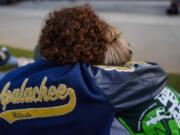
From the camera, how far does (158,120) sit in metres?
1.77

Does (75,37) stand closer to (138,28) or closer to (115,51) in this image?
(115,51)

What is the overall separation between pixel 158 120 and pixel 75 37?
0.48m

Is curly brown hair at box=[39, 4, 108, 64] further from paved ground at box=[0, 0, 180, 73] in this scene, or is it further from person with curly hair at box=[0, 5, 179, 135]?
paved ground at box=[0, 0, 180, 73]

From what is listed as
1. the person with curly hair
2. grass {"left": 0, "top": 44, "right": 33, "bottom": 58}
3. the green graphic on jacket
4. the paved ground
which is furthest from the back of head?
grass {"left": 0, "top": 44, "right": 33, "bottom": 58}

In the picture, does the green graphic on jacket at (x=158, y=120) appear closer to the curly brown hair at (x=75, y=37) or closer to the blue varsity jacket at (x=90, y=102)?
the blue varsity jacket at (x=90, y=102)

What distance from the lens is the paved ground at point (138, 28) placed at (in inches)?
268

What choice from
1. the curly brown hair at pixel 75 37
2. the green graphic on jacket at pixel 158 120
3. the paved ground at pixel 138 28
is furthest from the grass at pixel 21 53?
the green graphic on jacket at pixel 158 120

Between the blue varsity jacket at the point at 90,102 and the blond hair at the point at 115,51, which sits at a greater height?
the blond hair at the point at 115,51

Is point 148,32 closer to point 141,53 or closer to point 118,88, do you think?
point 141,53

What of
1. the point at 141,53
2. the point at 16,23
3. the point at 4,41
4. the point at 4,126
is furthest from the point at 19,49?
the point at 4,126

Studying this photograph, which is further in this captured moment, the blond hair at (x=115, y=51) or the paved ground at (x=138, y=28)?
the paved ground at (x=138, y=28)

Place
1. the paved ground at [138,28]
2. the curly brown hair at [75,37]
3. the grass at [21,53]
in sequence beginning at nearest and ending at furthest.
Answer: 1. the curly brown hair at [75,37]
2. the paved ground at [138,28]
3. the grass at [21,53]

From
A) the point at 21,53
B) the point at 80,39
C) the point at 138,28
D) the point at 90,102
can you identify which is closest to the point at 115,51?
the point at 80,39

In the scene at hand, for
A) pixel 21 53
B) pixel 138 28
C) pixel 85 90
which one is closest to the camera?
pixel 85 90
